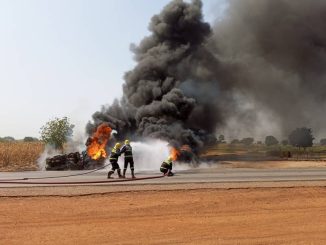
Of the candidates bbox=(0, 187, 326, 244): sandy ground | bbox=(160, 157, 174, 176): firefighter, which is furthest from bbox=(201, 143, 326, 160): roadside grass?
bbox=(0, 187, 326, 244): sandy ground

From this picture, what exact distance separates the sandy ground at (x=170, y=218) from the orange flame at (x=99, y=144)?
19.0 metres

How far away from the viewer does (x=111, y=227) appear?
1076 cm

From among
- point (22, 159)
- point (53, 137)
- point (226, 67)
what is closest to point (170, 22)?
point (226, 67)

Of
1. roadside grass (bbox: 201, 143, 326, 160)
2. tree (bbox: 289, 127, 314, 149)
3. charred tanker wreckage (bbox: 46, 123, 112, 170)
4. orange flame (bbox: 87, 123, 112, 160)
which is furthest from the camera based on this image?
tree (bbox: 289, 127, 314, 149)

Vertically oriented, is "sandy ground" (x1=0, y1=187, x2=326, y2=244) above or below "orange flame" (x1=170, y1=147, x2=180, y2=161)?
below

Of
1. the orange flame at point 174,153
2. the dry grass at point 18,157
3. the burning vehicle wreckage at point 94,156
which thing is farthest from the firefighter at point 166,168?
the dry grass at point 18,157

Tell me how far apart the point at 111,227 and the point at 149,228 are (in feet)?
3.32

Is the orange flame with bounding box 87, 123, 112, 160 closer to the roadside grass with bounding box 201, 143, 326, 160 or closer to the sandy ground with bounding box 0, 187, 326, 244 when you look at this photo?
the roadside grass with bounding box 201, 143, 326, 160

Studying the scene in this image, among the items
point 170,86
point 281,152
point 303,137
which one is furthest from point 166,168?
point 303,137

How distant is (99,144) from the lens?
36.7 meters

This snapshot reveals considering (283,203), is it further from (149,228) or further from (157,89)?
(157,89)

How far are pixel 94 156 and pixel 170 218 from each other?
23519 millimetres

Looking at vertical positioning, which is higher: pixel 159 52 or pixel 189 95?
pixel 159 52

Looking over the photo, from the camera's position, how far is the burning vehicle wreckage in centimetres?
3334
